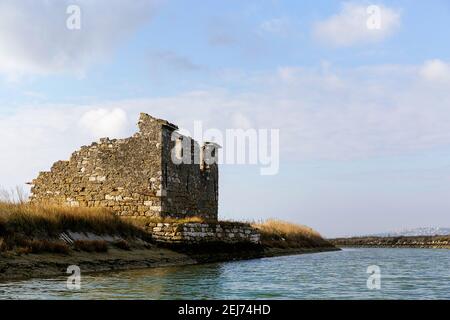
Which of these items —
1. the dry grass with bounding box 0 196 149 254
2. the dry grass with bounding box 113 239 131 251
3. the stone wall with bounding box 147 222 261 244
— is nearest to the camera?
the dry grass with bounding box 0 196 149 254

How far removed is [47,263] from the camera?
16.7m

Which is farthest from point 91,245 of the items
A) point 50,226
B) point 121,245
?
point 121,245

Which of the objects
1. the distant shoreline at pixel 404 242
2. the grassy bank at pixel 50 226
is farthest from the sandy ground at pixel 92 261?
the distant shoreline at pixel 404 242

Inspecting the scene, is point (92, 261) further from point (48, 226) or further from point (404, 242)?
point (404, 242)

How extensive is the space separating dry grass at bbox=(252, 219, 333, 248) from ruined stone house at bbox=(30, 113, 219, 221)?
960cm

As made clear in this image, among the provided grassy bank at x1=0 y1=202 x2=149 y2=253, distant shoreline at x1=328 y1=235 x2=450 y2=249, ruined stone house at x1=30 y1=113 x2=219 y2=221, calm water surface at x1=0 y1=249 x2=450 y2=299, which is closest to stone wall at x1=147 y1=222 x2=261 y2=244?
grassy bank at x1=0 y1=202 x2=149 y2=253

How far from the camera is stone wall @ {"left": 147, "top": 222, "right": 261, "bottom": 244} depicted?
25250 mm

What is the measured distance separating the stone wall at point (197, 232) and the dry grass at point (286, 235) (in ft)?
21.0

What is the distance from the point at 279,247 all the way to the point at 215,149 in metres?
8.63

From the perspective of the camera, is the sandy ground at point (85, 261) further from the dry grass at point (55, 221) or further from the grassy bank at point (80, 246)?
Answer: the dry grass at point (55, 221)

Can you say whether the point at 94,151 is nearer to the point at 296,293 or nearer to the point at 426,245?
the point at 296,293

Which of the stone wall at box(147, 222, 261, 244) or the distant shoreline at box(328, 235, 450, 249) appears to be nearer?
the stone wall at box(147, 222, 261, 244)

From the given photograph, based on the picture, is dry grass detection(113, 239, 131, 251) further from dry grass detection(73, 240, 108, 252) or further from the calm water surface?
the calm water surface
